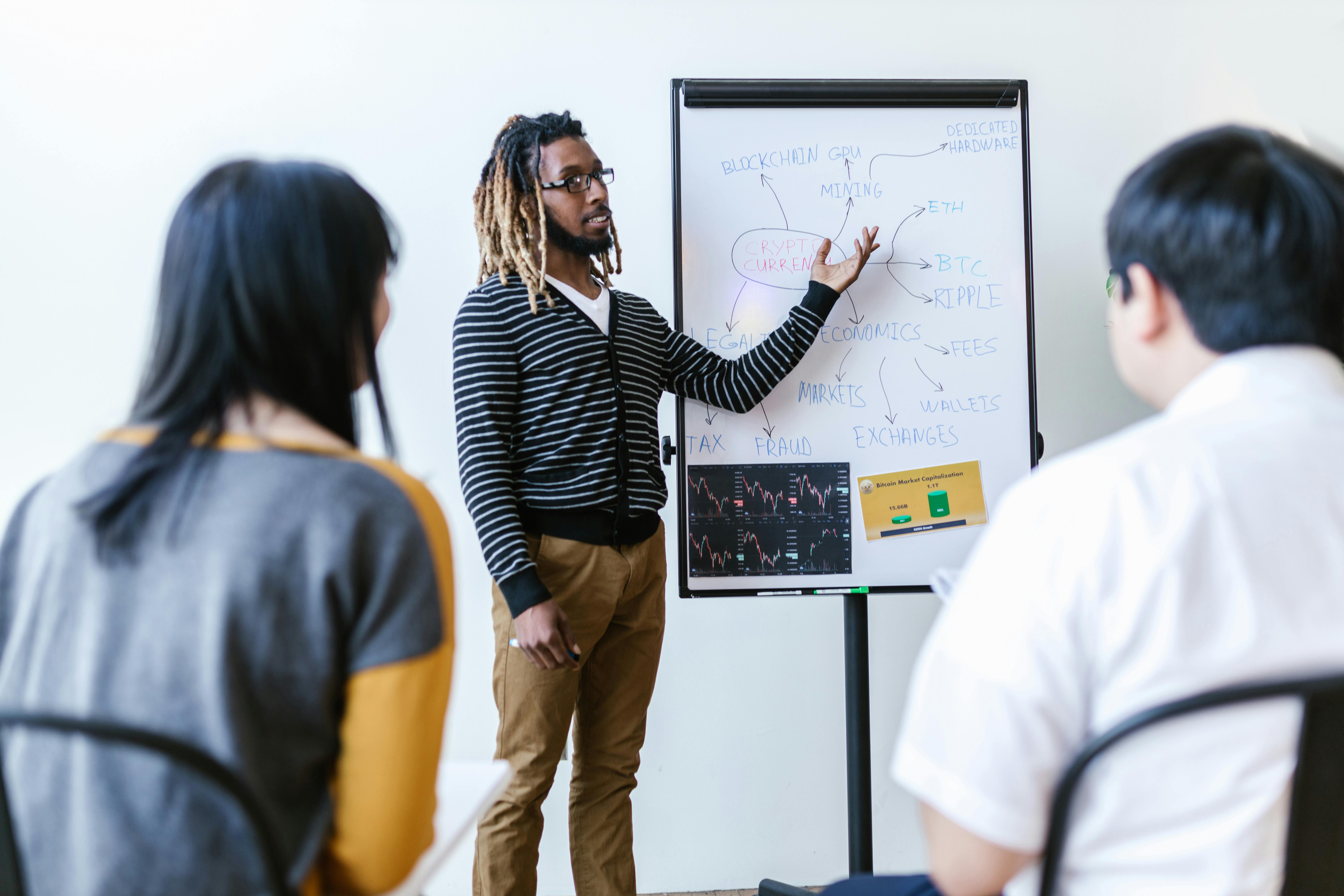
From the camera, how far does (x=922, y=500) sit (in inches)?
71.2

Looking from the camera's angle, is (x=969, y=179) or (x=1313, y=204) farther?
(x=969, y=179)

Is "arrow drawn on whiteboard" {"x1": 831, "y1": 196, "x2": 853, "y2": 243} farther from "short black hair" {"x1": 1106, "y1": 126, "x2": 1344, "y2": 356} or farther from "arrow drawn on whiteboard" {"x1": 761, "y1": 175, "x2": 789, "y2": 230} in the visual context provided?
"short black hair" {"x1": 1106, "y1": 126, "x2": 1344, "y2": 356}

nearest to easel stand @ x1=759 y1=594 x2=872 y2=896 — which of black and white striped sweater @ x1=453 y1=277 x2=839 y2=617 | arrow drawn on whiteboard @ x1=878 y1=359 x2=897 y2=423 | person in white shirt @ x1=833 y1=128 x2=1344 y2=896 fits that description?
arrow drawn on whiteboard @ x1=878 y1=359 x2=897 y2=423

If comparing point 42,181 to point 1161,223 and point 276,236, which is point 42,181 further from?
point 1161,223

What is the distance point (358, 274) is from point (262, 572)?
0.90ft

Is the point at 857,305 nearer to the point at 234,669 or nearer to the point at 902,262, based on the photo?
the point at 902,262

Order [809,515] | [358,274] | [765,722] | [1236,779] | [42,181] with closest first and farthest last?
[1236,779], [358,274], [809,515], [42,181], [765,722]

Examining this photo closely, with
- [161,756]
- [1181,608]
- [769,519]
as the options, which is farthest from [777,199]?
[161,756]

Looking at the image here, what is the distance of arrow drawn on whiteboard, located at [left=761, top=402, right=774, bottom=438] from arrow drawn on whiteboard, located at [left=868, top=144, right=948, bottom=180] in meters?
0.52

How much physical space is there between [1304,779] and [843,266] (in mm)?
1311

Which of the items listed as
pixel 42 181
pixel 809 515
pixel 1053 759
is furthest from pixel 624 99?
pixel 1053 759

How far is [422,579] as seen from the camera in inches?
27.2

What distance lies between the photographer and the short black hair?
2.18 ft

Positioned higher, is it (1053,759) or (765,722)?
(1053,759)
